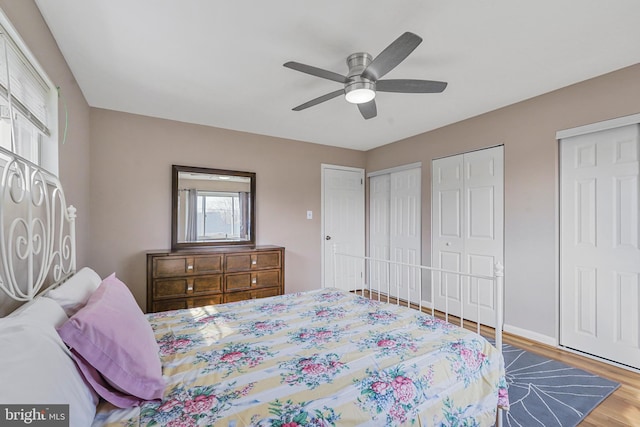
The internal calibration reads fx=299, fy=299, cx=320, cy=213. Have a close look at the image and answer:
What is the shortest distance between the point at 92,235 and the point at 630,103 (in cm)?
491

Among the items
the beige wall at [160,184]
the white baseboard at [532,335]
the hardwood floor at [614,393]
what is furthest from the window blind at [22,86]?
the white baseboard at [532,335]

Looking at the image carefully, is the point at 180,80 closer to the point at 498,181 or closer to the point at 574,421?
the point at 498,181

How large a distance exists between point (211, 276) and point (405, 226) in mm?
2612

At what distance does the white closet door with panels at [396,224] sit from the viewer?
4.05m

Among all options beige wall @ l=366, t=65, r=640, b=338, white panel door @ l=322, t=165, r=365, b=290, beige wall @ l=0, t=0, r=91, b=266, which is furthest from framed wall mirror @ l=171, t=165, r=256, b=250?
beige wall @ l=366, t=65, r=640, b=338

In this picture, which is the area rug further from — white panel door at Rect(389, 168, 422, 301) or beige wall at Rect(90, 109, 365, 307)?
beige wall at Rect(90, 109, 365, 307)

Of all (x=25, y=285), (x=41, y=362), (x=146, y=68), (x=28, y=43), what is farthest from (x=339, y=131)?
(x=41, y=362)

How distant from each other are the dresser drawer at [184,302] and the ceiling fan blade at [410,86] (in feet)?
8.62

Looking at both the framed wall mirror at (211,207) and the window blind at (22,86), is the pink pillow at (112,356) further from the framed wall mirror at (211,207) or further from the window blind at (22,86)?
the framed wall mirror at (211,207)

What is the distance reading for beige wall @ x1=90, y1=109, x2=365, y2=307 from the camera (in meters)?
3.12

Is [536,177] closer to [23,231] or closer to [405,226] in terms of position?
[405,226]

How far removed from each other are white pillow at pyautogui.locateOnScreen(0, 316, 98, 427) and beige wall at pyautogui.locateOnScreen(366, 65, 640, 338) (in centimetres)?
337

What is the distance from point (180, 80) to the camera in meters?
2.50

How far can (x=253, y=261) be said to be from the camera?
136 inches
